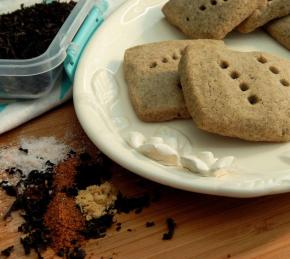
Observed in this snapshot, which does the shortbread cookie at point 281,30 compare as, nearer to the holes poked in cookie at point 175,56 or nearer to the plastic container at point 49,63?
the holes poked in cookie at point 175,56

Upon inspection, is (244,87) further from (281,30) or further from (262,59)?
(281,30)

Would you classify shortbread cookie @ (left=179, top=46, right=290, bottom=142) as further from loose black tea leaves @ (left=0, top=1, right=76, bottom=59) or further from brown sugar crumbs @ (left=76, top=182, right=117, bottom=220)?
loose black tea leaves @ (left=0, top=1, right=76, bottom=59)

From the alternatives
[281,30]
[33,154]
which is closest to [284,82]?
[281,30]

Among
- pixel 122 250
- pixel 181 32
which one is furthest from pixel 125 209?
pixel 181 32

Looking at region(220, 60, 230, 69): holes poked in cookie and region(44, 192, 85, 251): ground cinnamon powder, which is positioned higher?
region(220, 60, 230, 69): holes poked in cookie

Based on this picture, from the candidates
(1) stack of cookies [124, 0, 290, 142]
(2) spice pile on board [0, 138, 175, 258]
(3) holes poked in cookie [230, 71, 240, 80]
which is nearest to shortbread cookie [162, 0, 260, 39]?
(1) stack of cookies [124, 0, 290, 142]
